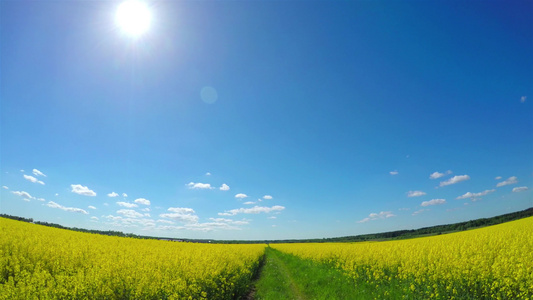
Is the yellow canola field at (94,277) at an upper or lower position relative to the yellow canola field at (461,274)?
upper

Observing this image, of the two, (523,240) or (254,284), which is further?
(254,284)

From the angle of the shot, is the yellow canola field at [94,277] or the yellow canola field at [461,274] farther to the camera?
the yellow canola field at [461,274]

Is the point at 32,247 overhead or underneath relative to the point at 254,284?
overhead

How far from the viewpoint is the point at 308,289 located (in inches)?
485

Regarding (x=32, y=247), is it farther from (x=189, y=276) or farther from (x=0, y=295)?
(x=189, y=276)

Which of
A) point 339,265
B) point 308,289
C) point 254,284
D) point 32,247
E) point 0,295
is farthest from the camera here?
point 339,265

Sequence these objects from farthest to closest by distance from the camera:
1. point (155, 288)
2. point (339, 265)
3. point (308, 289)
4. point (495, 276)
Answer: point (339, 265)
point (308, 289)
point (495, 276)
point (155, 288)

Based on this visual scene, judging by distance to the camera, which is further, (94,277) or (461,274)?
(461,274)

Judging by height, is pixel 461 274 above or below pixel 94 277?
below

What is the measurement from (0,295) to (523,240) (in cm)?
2011

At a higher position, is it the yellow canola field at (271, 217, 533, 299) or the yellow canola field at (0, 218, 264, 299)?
the yellow canola field at (0, 218, 264, 299)

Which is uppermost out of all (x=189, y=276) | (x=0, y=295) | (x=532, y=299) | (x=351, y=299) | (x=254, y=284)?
(x=0, y=295)

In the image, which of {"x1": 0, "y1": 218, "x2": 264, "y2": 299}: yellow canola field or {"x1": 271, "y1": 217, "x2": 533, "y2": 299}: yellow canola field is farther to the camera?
{"x1": 271, "y1": 217, "x2": 533, "y2": 299}: yellow canola field

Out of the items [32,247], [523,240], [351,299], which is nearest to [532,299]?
[351,299]
